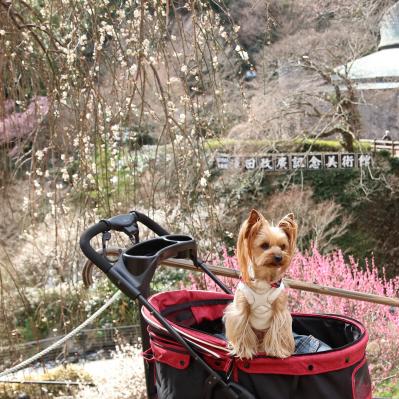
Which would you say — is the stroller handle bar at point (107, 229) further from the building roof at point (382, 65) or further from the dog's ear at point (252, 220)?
the building roof at point (382, 65)

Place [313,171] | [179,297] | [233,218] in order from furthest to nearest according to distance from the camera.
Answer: [313,171] < [233,218] < [179,297]

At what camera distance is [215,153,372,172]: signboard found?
34.1 feet

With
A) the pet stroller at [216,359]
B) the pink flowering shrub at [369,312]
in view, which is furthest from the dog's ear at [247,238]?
the pink flowering shrub at [369,312]

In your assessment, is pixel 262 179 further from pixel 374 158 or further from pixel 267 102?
pixel 374 158

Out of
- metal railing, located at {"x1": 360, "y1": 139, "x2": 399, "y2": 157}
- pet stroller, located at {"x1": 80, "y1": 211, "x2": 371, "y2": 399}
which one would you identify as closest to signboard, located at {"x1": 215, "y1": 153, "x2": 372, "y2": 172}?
metal railing, located at {"x1": 360, "y1": 139, "x2": 399, "y2": 157}

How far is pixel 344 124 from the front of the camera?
11.5m

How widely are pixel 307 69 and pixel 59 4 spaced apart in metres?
9.44

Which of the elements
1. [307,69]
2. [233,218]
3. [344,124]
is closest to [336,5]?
[307,69]

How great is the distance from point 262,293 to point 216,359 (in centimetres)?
18

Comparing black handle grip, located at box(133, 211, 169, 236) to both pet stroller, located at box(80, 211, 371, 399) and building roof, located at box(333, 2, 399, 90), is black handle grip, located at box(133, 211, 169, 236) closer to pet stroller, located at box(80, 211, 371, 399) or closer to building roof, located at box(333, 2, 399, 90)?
pet stroller, located at box(80, 211, 371, 399)

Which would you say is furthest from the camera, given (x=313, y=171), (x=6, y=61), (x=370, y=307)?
(x=313, y=171)

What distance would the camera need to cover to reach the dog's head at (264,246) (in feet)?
4.58

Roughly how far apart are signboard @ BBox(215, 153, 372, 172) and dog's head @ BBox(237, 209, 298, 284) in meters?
8.69

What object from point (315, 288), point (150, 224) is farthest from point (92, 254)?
point (315, 288)
